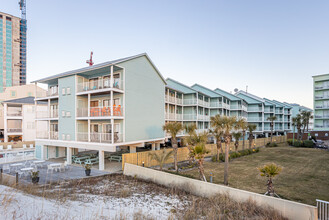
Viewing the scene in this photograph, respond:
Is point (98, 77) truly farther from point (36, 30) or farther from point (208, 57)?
point (36, 30)

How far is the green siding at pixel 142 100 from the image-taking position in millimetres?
20578

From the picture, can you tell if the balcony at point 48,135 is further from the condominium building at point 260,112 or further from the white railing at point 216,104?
the condominium building at point 260,112

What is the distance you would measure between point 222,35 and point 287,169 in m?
19.0

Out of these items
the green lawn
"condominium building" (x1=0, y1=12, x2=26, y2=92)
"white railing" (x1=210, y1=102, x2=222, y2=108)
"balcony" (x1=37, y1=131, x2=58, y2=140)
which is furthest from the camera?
"condominium building" (x1=0, y1=12, x2=26, y2=92)

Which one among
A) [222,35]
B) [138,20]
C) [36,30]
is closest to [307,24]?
[222,35]

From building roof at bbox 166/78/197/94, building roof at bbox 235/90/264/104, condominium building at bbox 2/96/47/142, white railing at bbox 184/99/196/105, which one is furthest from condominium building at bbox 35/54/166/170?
building roof at bbox 235/90/264/104

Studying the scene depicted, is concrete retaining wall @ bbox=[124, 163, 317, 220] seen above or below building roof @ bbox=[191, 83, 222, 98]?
below

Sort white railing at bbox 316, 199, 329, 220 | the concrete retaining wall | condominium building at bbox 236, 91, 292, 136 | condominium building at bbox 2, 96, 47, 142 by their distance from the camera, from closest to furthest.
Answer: white railing at bbox 316, 199, 329, 220
the concrete retaining wall
condominium building at bbox 2, 96, 47, 142
condominium building at bbox 236, 91, 292, 136

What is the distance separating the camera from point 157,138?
2516 centimetres

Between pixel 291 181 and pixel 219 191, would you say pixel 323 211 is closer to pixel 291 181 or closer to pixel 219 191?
pixel 219 191

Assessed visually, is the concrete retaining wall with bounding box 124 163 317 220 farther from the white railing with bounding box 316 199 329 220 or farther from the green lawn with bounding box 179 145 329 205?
the green lawn with bounding box 179 145 329 205

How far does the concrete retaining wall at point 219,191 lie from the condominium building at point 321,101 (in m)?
54.0

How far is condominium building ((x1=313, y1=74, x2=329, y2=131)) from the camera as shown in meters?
49.7

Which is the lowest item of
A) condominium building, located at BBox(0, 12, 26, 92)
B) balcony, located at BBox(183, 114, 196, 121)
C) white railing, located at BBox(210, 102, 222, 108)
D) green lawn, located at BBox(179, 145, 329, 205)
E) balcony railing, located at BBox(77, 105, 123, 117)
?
green lawn, located at BBox(179, 145, 329, 205)
